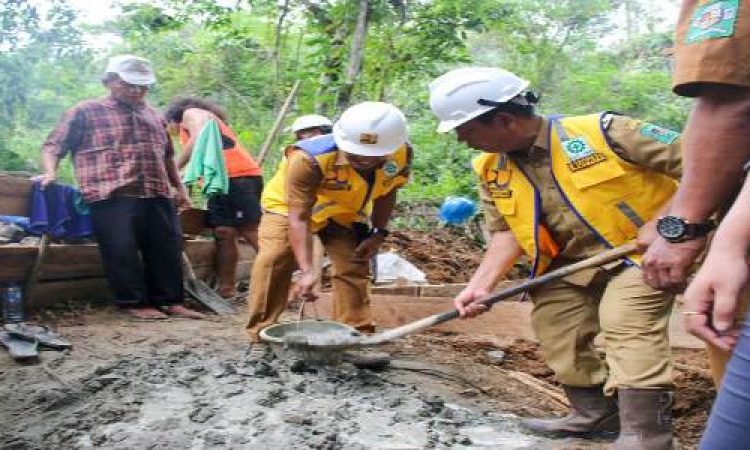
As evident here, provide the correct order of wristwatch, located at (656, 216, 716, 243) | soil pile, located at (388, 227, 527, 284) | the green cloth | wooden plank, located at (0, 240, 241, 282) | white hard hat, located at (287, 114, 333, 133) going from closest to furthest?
Answer: wristwatch, located at (656, 216, 716, 243) < wooden plank, located at (0, 240, 241, 282) < white hard hat, located at (287, 114, 333, 133) < the green cloth < soil pile, located at (388, 227, 527, 284)

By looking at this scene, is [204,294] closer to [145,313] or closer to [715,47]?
[145,313]

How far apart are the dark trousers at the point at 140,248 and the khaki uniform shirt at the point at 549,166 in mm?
3296

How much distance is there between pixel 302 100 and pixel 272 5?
4.30 feet

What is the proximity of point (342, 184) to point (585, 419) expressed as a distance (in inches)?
73.4

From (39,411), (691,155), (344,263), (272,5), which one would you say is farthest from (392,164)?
(272,5)

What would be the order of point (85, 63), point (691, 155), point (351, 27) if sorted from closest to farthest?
point (691, 155) → point (351, 27) → point (85, 63)

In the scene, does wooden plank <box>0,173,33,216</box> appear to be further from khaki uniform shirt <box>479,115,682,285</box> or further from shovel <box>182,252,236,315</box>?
khaki uniform shirt <box>479,115,682,285</box>

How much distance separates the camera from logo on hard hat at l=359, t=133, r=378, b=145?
4.06 m

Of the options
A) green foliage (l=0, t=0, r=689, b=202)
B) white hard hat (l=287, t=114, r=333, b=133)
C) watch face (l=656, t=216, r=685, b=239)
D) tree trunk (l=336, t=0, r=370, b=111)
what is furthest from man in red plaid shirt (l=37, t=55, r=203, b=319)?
watch face (l=656, t=216, r=685, b=239)

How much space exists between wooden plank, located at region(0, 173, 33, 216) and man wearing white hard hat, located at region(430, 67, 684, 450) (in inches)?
136

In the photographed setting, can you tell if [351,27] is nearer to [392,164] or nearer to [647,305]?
[392,164]

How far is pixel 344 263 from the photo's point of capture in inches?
186

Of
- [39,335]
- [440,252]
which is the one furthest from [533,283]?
[440,252]

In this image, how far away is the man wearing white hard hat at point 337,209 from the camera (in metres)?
4.12
